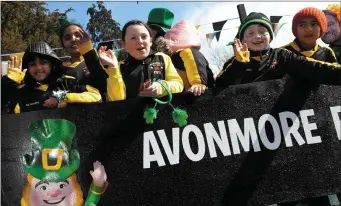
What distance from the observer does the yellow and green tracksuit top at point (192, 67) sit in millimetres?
3156

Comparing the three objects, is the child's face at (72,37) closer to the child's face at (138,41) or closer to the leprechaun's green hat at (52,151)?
the child's face at (138,41)

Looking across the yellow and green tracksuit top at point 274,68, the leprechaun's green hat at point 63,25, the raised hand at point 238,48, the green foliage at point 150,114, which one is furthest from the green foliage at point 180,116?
the leprechaun's green hat at point 63,25

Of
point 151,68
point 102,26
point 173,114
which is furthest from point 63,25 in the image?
point 102,26

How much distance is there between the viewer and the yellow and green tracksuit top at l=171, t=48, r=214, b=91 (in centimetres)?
316

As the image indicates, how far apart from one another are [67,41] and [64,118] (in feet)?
3.79

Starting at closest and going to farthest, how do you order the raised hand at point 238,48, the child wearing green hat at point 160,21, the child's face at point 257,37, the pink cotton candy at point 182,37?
1. the raised hand at point 238,48
2. the child's face at point 257,37
3. the pink cotton candy at point 182,37
4. the child wearing green hat at point 160,21

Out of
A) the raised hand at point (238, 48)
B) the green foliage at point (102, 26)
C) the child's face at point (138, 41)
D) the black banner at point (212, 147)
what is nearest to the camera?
the black banner at point (212, 147)

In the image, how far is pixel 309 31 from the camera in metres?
3.33

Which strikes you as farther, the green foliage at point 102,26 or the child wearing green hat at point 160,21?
the green foliage at point 102,26

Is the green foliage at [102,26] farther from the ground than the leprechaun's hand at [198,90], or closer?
farther from the ground

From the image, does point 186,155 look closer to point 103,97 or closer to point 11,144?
point 103,97

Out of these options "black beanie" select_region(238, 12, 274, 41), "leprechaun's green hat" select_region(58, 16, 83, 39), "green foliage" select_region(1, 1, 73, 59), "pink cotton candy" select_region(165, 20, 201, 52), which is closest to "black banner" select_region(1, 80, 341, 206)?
"black beanie" select_region(238, 12, 274, 41)

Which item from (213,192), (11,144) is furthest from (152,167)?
(11,144)

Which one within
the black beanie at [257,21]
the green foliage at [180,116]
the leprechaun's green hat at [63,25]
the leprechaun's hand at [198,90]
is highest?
the leprechaun's green hat at [63,25]
